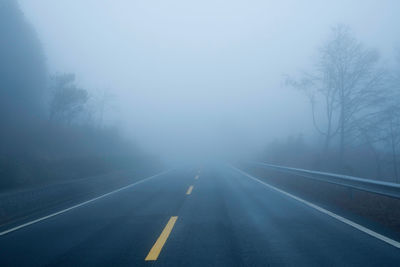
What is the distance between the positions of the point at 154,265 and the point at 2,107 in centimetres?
2767

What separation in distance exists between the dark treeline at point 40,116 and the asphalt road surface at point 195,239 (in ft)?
28.6

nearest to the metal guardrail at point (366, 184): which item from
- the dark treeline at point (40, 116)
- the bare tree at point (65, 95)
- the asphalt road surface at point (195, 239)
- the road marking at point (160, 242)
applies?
the asphalt road surface at point (195, 239)

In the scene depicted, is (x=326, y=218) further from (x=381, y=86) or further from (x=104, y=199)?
(x=381, y=86)

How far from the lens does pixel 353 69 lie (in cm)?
1662

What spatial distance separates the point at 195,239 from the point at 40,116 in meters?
32.5

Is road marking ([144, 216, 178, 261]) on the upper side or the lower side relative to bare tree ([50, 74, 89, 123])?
lower

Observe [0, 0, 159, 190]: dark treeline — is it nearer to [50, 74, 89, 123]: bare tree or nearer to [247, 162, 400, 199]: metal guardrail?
[50, 74, 89, 123]: bare tree

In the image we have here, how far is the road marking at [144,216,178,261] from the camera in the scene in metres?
4.62

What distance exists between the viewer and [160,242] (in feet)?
17.7

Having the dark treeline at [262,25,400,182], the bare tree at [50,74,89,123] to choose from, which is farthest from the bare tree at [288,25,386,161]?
the bare tree at [50,74,89,123]

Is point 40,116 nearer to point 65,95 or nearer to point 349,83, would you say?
point 65,95

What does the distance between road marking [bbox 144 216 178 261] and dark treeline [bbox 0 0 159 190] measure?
10201 millimetres

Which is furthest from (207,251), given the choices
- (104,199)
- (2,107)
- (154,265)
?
(2,107)

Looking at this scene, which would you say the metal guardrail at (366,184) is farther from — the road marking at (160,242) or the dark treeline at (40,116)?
the dark treeline at (40,116)
